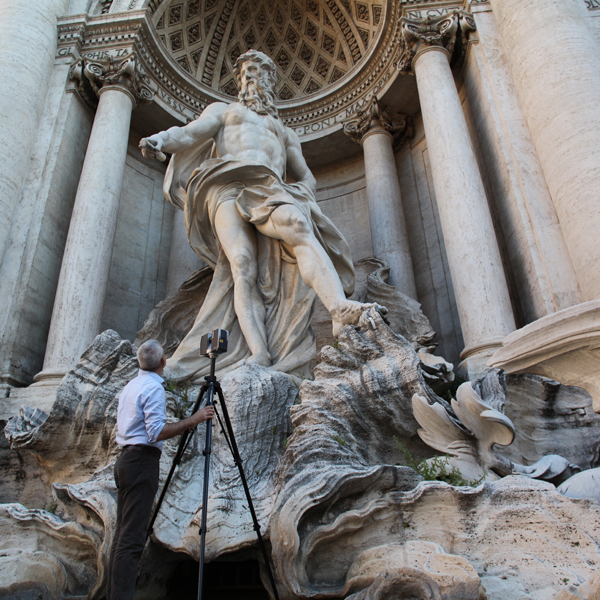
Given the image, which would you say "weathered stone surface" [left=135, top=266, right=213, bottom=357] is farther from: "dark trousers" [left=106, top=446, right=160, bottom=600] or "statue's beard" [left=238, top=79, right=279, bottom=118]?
"dark trousers" [left=106, top=446, right=160, bottom=600]

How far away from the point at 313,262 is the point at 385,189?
3.31 m

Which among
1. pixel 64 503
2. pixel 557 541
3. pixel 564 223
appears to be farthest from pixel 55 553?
pixel 564 223

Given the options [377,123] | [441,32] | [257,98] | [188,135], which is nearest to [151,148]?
[188,135]

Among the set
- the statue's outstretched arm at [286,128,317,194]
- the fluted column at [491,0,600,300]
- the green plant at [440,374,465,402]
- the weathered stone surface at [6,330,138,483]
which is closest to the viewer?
the weathered stone surface at [6,330,138,483]

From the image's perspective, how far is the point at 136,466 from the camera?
2.02 m

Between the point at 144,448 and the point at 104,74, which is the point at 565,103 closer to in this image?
the point at 144,448

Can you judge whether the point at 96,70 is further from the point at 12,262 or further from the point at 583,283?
the point at 583,283

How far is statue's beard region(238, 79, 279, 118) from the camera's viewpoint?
5.50 metres

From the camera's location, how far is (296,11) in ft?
28.7

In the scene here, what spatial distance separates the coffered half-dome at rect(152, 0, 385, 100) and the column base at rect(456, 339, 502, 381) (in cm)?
554

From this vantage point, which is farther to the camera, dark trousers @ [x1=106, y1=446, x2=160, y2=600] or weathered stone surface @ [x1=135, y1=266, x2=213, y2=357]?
weathered stone surface @ [x1=135, y1=266, x2=213, y2=357]

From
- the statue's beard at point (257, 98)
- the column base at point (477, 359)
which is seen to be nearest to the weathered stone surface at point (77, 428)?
the column base at point (477, 359)

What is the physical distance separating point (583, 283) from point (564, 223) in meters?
0.62

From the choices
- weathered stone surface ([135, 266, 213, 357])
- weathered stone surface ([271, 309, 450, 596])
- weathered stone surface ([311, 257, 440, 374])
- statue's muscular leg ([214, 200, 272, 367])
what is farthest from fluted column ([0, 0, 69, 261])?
weathered stone surface ([271, 309, 450, 596])
